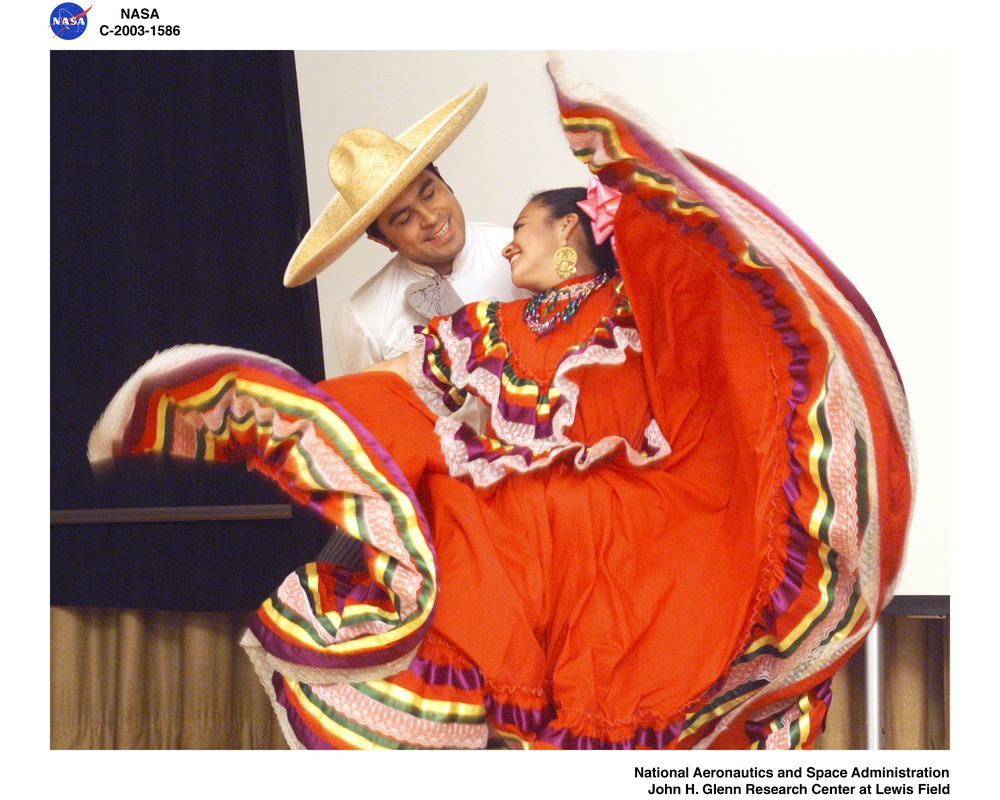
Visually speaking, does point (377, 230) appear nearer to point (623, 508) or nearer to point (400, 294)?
point (400, 294)

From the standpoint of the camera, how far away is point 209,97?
2.17 meters

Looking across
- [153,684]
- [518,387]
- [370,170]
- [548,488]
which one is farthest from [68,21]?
[153,684]

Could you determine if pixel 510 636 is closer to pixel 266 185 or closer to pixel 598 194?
pixel 598 194

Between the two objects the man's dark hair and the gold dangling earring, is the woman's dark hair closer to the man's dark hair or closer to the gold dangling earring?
the gold dangling earring

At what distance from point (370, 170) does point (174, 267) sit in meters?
0.70

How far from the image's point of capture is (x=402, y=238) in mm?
1854

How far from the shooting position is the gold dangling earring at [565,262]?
1650 millimetres

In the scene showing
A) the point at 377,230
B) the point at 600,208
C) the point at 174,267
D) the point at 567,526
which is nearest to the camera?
the point at 567,526

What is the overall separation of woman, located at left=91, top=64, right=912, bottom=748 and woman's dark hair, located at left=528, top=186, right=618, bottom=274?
22 centimetres

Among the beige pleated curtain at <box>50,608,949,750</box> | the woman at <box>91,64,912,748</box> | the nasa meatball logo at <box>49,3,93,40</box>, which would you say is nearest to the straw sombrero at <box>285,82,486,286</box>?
the woman at <box>91,64,912,748</box>

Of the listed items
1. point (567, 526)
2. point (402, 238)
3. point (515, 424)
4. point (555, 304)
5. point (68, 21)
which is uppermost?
point (68, 21)

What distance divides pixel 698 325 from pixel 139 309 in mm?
1360

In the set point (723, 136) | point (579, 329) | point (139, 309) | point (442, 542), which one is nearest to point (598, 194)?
point (579, 329)

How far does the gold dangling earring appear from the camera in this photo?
1.65 m
